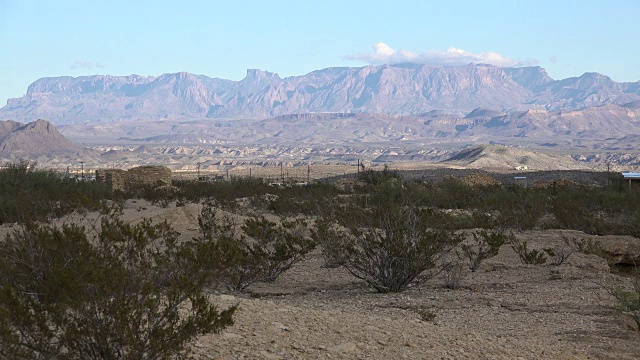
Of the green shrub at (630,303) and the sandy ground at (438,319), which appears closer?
the sandy ground at (438,319)

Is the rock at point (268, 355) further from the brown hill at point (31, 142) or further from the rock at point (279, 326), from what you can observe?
the brown hill at point (31, 142)

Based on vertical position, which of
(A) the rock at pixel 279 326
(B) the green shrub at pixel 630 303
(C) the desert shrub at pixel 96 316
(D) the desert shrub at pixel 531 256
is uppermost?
(C) the desert shrub at pixel 96 316

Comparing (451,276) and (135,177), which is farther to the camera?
(135,177)

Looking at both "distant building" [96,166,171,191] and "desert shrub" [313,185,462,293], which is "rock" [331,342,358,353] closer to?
"desert shrub" [313,185,462,293]

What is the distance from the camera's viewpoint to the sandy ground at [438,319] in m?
8.54

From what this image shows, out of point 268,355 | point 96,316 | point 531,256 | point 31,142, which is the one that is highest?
point 31,142

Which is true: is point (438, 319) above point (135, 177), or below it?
below

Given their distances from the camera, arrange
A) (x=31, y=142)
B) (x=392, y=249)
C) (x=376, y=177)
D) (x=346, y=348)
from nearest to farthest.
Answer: (x=346, y=348) < (x=392, y=249) < (x=376, y=177) < (x=31, y=142)

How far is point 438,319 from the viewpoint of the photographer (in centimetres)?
1132

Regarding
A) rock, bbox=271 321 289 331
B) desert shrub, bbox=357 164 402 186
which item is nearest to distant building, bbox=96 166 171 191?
desert shrub, bbox=357 164 402 186

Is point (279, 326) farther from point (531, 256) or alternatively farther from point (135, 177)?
point (135, 177)

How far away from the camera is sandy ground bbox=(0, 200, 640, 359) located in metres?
8.54

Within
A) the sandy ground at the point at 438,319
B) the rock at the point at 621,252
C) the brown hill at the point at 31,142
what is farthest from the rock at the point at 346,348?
the brown hill at the point at 31,142

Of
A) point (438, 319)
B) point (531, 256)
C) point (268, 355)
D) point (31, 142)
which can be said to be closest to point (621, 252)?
point (531, 256)
